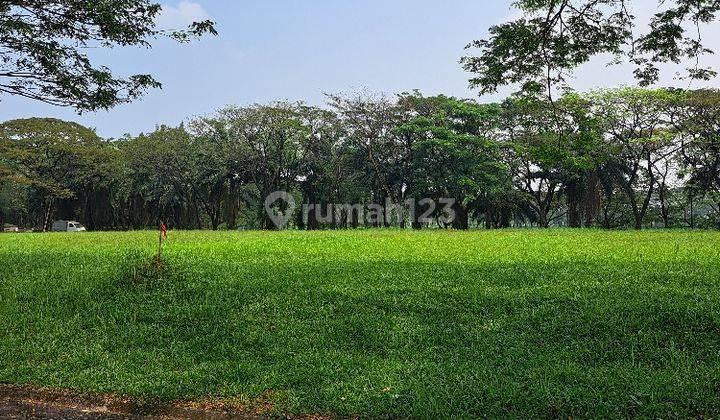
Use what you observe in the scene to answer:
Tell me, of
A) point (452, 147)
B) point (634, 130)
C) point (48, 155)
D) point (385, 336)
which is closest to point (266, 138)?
point (452, 147)

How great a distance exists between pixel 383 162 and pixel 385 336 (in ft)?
98.5

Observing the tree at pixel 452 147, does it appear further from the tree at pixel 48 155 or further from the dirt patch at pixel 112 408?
the dirt patch at pixel 112 408

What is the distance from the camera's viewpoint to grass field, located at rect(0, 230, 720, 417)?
15.4 feet

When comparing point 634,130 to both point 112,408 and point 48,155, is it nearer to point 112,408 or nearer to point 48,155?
point 112,408

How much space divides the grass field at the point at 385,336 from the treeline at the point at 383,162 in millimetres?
22920

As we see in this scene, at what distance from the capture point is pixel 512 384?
485 cm

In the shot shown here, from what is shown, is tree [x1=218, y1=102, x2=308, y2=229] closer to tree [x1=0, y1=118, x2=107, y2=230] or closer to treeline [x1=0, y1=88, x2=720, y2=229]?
treeline [x1=0, y1=88, x2=720, y2=229]

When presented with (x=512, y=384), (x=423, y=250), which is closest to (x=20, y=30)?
(x=512, y=384)

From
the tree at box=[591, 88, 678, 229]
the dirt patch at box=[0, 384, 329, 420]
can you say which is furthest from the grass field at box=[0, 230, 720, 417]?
the tree at box=[591, 88, 678, 229]

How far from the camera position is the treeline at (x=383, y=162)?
30797mm

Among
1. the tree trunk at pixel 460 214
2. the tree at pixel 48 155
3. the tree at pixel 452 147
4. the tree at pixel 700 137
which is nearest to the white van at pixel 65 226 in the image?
the tree at pixel 48 155

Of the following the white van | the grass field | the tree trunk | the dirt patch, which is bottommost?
the dirt patch

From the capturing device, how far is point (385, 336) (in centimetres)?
618

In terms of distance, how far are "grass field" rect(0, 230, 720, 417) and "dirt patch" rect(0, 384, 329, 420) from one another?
15cm
